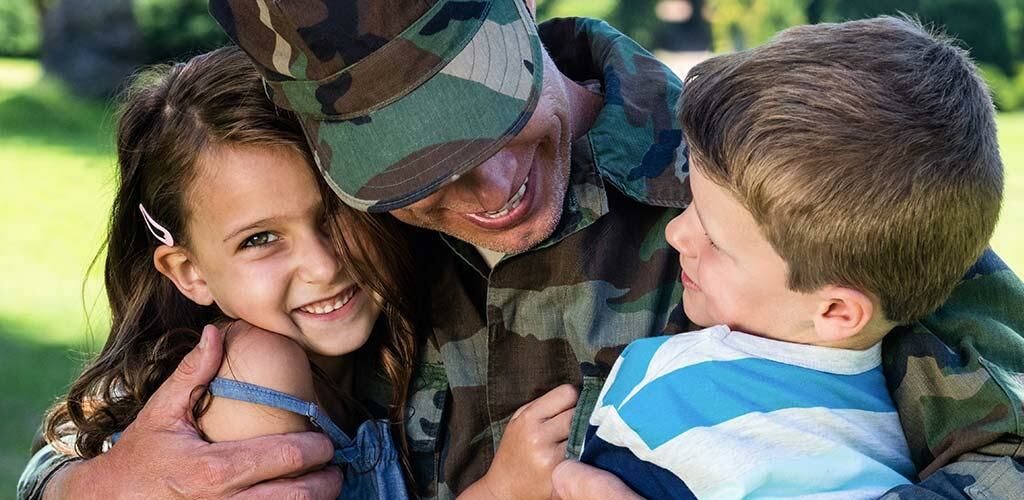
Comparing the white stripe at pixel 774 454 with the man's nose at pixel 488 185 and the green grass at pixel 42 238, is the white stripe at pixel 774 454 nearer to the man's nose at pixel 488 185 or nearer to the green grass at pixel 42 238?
the man's nose at pixel 488 185

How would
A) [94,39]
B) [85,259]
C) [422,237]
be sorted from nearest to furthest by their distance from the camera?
[422,237] < [85,259] < [94,39]

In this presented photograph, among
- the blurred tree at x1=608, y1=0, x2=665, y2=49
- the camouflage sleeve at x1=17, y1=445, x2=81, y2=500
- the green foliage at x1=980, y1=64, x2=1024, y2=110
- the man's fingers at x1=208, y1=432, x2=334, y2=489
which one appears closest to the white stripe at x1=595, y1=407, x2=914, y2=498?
the man's fingers at x1=208, y1=432, x2=334, y2=489

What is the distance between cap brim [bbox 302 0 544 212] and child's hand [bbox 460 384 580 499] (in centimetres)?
53

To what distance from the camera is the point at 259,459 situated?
2562mm

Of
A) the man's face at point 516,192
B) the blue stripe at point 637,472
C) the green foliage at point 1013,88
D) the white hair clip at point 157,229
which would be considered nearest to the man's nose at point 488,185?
the man's face at point 516,192

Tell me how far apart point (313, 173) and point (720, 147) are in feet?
3.00

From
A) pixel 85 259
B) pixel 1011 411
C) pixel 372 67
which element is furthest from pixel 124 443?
pixel 85 259

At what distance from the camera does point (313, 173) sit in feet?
8.74

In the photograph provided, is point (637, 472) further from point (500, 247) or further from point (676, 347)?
point (500, 247)

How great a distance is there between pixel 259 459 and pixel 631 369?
79cm

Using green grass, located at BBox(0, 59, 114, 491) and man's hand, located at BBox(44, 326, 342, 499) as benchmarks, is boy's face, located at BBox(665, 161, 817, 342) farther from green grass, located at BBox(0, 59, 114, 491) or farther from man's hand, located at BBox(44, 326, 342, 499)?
green grass, located at BBox(0, 59, 114, 491)

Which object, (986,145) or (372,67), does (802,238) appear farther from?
(372,67)

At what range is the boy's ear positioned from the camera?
84.0 inches

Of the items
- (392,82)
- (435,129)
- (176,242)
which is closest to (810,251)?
(435,129)
